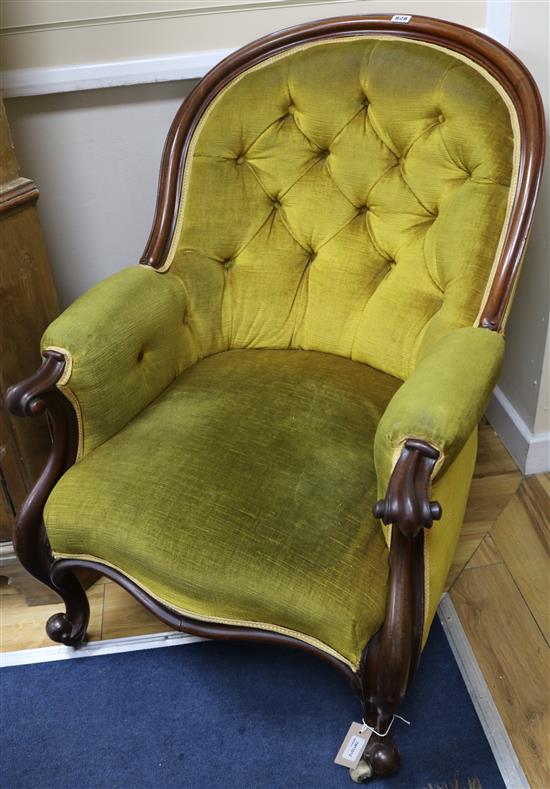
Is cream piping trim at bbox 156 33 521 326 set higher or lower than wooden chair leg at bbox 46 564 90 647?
higher

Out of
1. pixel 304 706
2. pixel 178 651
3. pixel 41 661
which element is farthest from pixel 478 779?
pixel 41 661

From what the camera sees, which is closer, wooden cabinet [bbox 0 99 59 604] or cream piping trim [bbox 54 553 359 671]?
cream piping trim [bbox 54 553 359 671]

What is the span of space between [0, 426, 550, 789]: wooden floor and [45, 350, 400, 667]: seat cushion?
0.35 metres

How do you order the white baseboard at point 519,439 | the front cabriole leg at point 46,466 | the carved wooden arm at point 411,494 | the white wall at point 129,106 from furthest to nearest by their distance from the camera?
1. the white baseboard at point 519,439
2. the white wall at point 129,106
3. the front cabriole leg at point 46,466
4. the carved wooden arm at point 411,494

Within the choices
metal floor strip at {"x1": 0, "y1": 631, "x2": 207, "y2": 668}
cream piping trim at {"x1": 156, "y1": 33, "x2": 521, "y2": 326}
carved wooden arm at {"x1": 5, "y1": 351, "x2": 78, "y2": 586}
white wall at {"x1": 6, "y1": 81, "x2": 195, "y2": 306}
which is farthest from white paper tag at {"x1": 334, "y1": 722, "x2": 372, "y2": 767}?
white wall at {"x1": 6, "y1": 81, "x2": 195, "y2": 306}

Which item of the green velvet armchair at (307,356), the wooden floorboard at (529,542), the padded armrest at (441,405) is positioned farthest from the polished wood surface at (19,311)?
the wooden floorboard at (529,542)

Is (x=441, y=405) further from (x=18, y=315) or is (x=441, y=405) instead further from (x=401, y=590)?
(x=18, y=315)

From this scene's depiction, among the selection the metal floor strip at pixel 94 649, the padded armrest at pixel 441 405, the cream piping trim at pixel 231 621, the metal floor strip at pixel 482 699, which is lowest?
the metal floor strip at pixel 482 699

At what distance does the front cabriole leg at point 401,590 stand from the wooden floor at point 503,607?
29 cm

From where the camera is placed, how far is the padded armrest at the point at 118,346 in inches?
48.1

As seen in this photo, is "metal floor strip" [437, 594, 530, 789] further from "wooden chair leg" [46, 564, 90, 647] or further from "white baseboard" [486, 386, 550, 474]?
"wooden chair leg" [46, 564, 90, 647]

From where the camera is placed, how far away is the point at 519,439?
1.77 metres

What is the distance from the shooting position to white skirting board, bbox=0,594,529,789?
4.01 ft

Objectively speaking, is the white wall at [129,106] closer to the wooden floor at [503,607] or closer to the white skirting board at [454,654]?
the wooden floor at [503,607]
